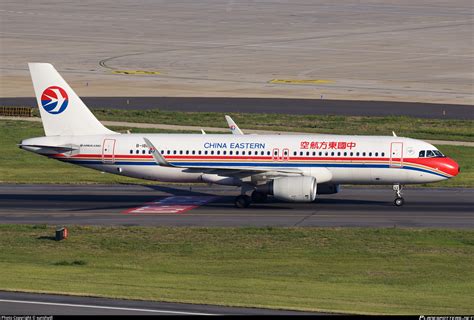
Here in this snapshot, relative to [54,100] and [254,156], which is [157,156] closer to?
[254,156]

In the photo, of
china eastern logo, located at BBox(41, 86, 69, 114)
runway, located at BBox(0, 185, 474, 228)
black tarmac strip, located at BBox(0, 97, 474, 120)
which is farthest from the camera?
black tarmac strip, located at BBox(0, 97, 474, 120)

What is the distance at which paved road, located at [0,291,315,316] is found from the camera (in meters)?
33.8

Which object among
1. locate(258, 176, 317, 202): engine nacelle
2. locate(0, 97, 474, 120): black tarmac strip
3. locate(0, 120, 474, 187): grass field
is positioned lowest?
locate(258, 176, 317, 202): engine nacelle

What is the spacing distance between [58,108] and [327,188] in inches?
633

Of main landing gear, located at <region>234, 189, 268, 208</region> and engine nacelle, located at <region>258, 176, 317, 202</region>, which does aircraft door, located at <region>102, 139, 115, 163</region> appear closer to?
main landing gear, located at <region>234, 189, 268, 208</region>

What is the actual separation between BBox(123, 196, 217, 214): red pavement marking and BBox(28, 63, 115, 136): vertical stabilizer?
17.3 ft

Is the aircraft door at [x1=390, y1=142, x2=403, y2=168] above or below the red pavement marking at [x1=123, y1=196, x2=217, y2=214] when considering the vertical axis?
above

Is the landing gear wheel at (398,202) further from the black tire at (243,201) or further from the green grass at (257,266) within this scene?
the black tire at (243,201)

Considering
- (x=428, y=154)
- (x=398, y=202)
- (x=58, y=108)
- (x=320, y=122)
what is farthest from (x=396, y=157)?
(x=320, y=122)

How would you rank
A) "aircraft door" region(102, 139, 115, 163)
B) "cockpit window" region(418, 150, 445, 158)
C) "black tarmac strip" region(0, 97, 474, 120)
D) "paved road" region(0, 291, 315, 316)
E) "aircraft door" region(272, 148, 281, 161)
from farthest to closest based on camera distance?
1. "black tarmac strip" region(0, 97, 474, 120)
2. "aircraft door" region(102, 139, 115, 163)
3. "aircraft door" region(272, 148, 281, 161)
4. "cockpit window" region(418, 150, 445, 158)
5. "paved road" region(0, 291, 315, 316)

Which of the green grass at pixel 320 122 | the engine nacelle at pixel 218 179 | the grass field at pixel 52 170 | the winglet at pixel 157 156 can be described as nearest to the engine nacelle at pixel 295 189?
the engine nacelle at pixel 218 179

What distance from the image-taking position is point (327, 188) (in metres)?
60.9

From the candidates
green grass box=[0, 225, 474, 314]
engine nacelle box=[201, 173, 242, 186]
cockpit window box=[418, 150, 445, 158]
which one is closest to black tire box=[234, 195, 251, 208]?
engine nacelle box=[201, 173, 242, 186]

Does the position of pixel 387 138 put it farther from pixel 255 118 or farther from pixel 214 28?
pixel 214 28
